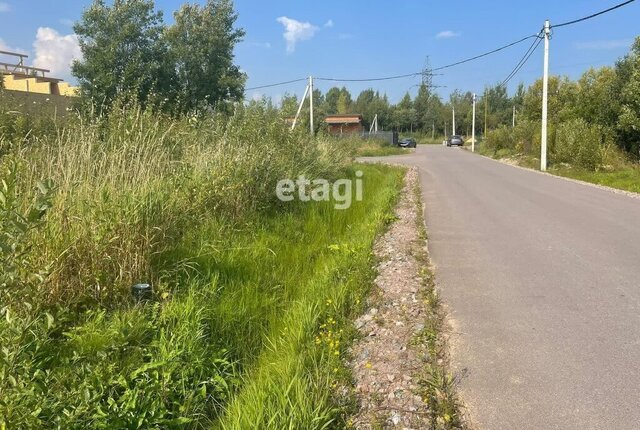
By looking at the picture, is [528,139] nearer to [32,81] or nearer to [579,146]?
[579,146]

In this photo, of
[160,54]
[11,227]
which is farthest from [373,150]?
[11,227]

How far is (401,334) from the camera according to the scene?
3.54 metres

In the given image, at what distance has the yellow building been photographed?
2209cm

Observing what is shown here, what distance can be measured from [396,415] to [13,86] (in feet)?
85.3

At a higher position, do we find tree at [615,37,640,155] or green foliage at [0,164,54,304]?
tree at [615,37,640,155]

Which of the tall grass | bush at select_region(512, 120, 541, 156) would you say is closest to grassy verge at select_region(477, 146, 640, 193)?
bush at select_region(512, 120, 541, 156)

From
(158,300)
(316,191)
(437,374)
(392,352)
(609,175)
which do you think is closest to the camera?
(437,374)

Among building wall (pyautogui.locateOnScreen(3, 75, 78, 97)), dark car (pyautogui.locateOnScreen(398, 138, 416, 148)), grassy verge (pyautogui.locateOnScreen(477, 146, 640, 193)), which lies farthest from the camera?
dark car (pyautogui.locateOnScreen(398, 138, 416, 148))

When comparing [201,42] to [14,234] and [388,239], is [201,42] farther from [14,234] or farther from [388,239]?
[14,234]

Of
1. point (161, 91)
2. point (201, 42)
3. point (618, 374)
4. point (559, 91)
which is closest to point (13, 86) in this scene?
point (161, 91)

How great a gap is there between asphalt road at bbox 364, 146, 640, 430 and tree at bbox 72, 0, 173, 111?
19722 mm

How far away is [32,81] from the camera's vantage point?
24.0m

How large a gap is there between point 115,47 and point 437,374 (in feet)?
81.1

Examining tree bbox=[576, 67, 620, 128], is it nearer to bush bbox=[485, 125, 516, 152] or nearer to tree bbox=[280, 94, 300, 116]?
bush bbox=[485, 125, 516, 152]
